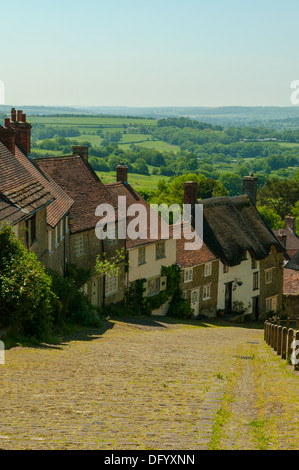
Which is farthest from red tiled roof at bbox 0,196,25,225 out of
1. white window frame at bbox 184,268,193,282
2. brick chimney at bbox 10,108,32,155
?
white window frame at bbox 184,268,193,282

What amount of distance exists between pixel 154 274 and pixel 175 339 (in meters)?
14.1

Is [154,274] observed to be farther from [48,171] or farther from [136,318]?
[48,171]

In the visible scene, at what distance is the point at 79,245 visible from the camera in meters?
31.9

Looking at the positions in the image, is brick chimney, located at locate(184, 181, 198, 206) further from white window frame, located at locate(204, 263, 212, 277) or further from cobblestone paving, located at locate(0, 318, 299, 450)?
cobblestone paving, located at locate(0, 318, 299, 450)

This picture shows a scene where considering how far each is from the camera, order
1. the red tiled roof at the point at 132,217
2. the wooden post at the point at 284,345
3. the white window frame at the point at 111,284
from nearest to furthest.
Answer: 1. the wooden post at the point at 284,345
2. the white window frame at the point at 111,284
3. the red tiled roof at the point at 132,217

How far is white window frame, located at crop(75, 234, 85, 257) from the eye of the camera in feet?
104

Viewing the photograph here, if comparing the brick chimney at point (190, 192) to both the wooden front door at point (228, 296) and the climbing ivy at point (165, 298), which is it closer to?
the wooden front door at point (228, 296)

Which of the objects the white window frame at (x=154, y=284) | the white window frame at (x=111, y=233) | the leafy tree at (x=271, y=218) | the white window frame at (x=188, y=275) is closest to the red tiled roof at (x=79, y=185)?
the white window frame at (x=111, y=233)

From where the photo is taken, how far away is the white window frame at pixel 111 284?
3403 cm

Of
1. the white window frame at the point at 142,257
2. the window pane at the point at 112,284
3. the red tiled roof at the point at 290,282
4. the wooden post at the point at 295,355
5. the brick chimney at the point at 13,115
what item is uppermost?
the brick chimney at the point at 13,115

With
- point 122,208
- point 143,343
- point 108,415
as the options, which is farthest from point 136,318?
point 108,415

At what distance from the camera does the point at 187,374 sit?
15.5m

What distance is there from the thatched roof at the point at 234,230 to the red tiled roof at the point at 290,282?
4616mm

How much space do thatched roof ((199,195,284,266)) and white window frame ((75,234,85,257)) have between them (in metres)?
13.4
